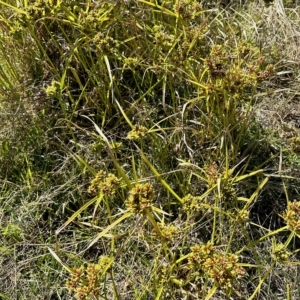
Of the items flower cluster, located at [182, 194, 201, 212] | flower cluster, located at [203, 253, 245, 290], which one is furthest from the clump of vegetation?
flower cluster, located at [203, 253, 245, 290]

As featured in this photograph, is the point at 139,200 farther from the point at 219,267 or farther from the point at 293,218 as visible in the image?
the point at 293,218

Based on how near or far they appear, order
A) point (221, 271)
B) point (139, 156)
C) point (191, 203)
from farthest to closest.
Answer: point (139, 156)
point (191, 203)
point (221, 271)

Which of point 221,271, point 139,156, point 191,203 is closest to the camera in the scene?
point 221,271

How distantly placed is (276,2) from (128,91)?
73 centimetres

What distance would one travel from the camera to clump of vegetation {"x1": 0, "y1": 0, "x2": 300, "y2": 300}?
122cm

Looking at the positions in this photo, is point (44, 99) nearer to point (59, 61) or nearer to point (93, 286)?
point (59, 61)

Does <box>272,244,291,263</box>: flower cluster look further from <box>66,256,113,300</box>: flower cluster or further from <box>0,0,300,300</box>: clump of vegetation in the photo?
<box>66,256,113,300</box>: flower cluster

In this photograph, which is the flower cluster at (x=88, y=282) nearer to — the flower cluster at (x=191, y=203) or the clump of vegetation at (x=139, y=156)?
the clump of vegetation at (x=139, y=156)

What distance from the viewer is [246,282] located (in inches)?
50.3

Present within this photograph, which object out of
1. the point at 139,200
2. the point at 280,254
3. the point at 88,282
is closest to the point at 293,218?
the point at 280,254

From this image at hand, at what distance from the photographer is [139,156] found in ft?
4.83

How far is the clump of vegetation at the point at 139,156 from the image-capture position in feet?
4.00

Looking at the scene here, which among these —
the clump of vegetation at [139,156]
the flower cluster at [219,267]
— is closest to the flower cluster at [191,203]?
the clump of vegetation at [139,156]

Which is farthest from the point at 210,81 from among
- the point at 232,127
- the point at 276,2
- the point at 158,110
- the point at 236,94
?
the point at 276,2
